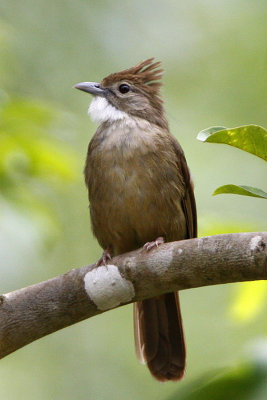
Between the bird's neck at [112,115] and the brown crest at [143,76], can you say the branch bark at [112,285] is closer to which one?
the bird's neck at [112,115]

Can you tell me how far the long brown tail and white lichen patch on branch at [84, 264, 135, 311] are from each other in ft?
3.41

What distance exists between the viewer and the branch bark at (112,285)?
128 inches

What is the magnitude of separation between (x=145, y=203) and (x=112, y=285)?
85cm

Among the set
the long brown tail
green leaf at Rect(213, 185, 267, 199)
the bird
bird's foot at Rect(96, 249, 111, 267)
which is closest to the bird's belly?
the bird

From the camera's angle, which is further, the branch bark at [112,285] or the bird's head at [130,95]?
the bird's head at [130,95]

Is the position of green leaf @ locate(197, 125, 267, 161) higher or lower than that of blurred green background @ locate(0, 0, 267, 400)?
lower

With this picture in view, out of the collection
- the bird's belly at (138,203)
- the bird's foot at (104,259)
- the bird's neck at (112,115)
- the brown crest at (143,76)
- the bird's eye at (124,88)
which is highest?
the brown crest at (143,76)

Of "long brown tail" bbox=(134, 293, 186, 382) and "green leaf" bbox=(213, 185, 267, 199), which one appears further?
"long brown tail" bbox=(134, 293, 186, 382)

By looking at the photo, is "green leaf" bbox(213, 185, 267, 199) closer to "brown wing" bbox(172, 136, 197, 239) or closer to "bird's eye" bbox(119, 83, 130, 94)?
"brown wing" bbox(172, 136, 197, 239)

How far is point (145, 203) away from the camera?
14.2ft

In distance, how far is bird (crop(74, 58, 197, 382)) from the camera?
14.3 feet

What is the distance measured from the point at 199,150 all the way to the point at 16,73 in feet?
6.93

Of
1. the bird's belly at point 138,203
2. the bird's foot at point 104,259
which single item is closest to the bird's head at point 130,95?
the bird's belly at point 138,203

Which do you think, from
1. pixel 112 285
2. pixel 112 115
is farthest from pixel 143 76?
pixel 112 285
